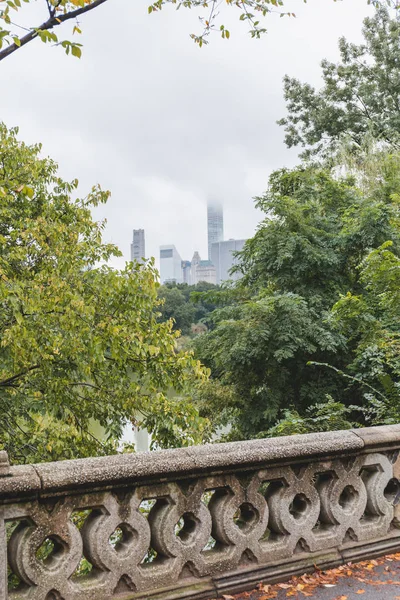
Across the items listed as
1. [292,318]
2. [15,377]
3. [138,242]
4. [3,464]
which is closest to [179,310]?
[292,318]

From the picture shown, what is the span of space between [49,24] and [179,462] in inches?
133

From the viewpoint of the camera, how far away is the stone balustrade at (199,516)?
2.36m

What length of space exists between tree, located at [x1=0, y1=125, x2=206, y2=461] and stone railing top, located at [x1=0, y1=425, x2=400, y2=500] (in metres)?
3.40

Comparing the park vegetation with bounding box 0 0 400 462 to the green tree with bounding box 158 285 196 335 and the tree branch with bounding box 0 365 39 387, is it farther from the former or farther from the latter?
the green tree with bounding box 158 285 196 335

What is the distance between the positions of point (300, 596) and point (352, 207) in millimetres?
15273

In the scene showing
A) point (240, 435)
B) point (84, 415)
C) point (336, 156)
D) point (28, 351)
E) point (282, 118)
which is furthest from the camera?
point (282, 118)

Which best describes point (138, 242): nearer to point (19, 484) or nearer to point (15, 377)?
point (15, 377)

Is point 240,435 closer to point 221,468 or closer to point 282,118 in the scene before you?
point 221,468

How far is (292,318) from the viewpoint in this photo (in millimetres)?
14523

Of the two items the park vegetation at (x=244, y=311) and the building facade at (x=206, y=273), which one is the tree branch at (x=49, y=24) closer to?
the park vegetation at (x=244, y=311)

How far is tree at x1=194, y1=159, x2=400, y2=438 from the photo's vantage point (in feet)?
48.4

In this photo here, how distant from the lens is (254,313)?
50.0 ft

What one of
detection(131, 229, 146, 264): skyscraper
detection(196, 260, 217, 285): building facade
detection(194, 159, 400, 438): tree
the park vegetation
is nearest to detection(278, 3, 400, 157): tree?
the park vegetation

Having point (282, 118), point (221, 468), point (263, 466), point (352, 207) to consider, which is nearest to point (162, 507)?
point (221, 468)
